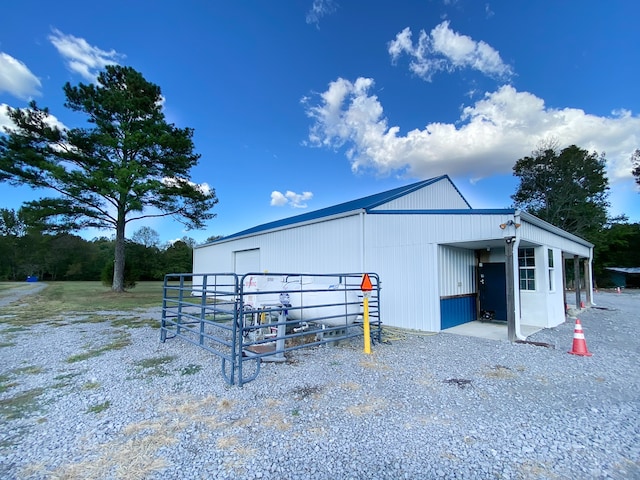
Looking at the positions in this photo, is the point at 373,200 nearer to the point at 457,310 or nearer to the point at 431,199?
the point at 431,199

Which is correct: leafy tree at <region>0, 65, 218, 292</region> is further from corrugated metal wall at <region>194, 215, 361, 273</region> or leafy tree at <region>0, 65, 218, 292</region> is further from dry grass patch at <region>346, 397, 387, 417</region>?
dry grass patch at <region>346, 397, 387, 417</region>

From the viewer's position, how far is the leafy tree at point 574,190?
26781 millimetres

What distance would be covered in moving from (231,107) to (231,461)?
13146 mm

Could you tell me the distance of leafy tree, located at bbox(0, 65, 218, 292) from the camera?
15.2 metres

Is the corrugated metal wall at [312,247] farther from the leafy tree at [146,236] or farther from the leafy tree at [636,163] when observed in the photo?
the leafy tree at [146,236]

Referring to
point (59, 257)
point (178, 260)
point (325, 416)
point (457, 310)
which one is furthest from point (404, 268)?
point (59, 257)

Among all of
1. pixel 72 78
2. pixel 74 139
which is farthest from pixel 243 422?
pixel 72 78

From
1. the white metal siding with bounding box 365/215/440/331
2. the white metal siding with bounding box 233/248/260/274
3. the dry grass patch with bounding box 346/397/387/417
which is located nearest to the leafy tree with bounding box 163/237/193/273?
the white metal siding with bounding box 233/248/260/274

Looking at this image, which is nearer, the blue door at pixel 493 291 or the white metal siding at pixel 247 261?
the blue door at pixel 493 291

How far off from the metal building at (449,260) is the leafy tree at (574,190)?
71.5 ft

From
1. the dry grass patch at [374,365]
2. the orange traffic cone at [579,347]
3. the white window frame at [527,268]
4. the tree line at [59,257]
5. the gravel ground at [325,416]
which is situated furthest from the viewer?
the tree line at [59,257]

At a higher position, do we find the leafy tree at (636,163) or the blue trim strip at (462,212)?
the leafy tree at (636,163)

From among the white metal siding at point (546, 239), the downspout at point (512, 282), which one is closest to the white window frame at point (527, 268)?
the white metal siding at point (546, 239)

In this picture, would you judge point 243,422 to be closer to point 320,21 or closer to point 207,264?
point 320,21
